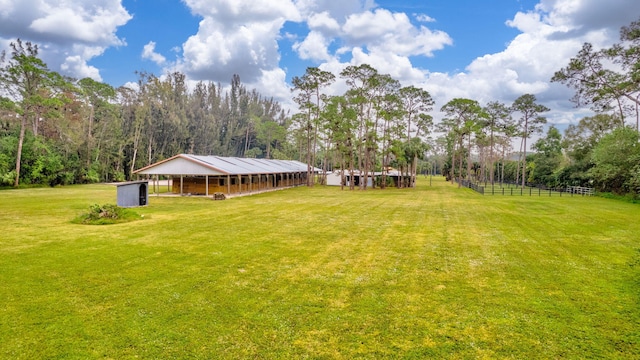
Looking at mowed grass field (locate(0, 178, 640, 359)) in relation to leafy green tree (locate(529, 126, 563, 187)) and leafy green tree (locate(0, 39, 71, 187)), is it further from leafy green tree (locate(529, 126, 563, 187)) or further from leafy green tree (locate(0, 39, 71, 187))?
leafy green tree (locate(529, 126, 563, 187))

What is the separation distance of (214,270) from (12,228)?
10.5m

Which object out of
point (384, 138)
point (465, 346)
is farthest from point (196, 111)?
point (465, 346)

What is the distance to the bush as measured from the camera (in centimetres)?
1446

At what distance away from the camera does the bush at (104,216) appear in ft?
47.4

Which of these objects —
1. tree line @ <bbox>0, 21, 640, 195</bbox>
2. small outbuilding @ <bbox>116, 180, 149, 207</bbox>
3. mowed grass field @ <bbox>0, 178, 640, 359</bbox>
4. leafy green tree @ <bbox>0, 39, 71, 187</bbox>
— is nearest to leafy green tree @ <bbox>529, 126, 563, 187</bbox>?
tree line @ <bbox>0, 21, 640, 195</bbox>

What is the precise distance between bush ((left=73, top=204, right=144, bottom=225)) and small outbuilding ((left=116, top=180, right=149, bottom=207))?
5.03 metres

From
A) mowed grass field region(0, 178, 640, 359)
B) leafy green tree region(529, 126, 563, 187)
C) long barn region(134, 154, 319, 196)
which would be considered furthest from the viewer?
leafy green tree region(529, 126, 563, 187)

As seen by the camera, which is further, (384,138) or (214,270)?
(384,138)

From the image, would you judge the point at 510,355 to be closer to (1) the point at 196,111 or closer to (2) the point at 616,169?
(2) the point at 616,169

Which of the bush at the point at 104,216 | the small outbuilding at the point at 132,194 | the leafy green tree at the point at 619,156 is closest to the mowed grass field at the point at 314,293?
the bush at the point at 104,216

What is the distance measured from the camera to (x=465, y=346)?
4973 mm

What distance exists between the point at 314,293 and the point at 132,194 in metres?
17.9

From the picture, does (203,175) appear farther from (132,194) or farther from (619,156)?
(619,156)

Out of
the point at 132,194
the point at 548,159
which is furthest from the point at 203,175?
the point at 548,159
